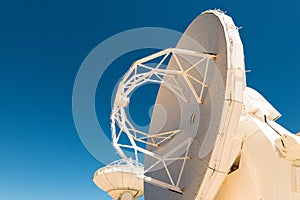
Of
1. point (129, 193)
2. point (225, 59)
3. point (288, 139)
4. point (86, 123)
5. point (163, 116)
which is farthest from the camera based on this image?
point (129, 193)

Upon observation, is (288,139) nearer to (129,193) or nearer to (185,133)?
(185,133)

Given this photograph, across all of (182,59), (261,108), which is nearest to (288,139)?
(261,108)

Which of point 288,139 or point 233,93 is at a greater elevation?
point 233,93

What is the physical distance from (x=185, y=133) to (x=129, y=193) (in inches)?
731

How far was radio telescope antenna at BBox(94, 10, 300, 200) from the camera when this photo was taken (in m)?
9.41

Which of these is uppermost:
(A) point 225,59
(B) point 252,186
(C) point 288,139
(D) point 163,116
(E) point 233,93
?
(D) point 163,116

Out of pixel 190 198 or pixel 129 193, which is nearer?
pixel 190 198

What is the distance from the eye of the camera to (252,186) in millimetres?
10578

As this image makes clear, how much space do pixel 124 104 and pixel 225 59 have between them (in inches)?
151

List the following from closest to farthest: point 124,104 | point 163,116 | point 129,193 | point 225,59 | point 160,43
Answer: point 225,59 < point 124,104 < point 160,43 < point 163,116 < point 129,193

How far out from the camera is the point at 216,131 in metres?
9.70

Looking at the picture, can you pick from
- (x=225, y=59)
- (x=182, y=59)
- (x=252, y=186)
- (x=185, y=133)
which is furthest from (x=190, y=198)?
(x=182, y=59)

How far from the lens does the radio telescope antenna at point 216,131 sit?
941cm

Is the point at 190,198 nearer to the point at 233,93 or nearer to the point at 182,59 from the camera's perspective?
the point at 233,93
